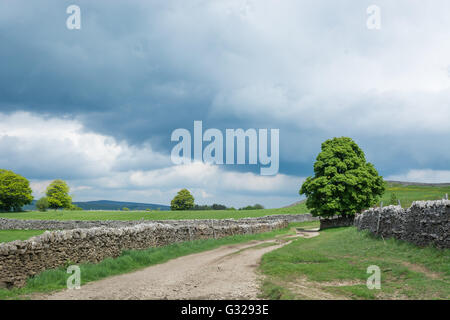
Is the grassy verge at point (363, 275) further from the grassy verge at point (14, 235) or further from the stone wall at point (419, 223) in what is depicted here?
the grassy verge at point (14, 235)

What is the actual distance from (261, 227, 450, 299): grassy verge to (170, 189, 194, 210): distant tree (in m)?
109

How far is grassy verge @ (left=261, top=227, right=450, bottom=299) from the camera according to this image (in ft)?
30.3

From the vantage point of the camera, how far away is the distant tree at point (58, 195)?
114062 mm

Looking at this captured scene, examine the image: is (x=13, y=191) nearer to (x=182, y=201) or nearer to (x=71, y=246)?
(x=182, y=201)

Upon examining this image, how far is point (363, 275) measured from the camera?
1192 cm

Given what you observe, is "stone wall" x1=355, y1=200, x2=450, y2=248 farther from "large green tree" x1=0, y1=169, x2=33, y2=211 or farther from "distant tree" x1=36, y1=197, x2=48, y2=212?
"distant tree" x1=36, y1=197, x2=48, y2=212

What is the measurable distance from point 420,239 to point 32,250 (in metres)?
16.5

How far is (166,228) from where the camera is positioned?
78.0 ft

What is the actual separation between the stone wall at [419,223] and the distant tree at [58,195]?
112884 mm

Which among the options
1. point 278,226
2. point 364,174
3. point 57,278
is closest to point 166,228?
point 57,278

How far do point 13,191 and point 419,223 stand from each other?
353ft

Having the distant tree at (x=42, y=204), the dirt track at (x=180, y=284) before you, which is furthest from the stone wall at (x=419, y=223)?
the distant tree at (x=42, y=204)

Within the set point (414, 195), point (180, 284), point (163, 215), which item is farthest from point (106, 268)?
point (414, 195)
